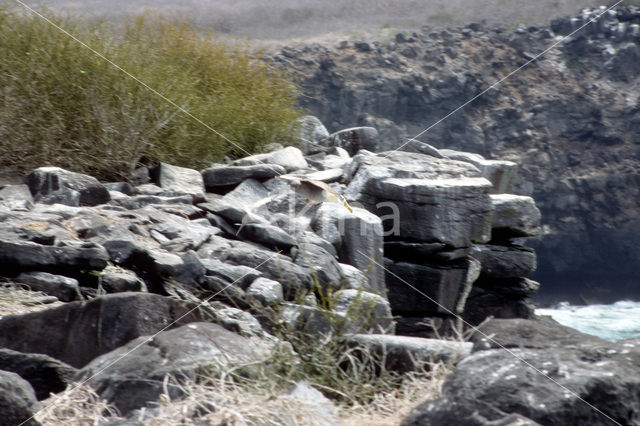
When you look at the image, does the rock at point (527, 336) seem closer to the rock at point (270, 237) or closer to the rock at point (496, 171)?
the rock at point (270, 237)

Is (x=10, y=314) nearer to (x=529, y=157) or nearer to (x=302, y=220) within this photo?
(x=302, y=220)

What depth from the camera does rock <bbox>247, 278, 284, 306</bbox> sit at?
3.80 meters

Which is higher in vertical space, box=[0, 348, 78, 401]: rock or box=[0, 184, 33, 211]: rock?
box=[0, 348, 78, 401]: rock

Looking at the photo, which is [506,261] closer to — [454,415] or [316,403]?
[316,403]

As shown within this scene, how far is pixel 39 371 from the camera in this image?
8.52 feet

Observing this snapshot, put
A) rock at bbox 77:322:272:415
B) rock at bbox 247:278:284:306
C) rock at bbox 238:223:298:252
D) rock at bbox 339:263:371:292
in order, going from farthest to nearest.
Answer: rock at bbox 238:223:298:252
rock at bbox 339:263:371:292
rock at bbox 247:278:284:306
rock at bbox 77:322:272:415

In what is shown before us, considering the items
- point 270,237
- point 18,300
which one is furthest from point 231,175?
point 18,300

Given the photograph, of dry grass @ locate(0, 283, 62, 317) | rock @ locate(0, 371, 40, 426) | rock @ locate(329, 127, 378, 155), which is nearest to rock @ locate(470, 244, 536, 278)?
rock @ locate(329, 127, 378, 155)

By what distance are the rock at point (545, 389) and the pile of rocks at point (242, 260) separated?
0.71 meters

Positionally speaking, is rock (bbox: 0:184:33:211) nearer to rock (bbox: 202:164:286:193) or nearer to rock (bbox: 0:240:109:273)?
rock (bbox: 0:240:109:273)

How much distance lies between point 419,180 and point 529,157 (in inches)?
2244

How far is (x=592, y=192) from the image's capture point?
59281 millimetres

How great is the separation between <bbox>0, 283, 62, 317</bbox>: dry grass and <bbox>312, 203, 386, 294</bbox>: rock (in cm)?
239

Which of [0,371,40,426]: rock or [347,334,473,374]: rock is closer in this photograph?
[0,371,40,426]: rock
